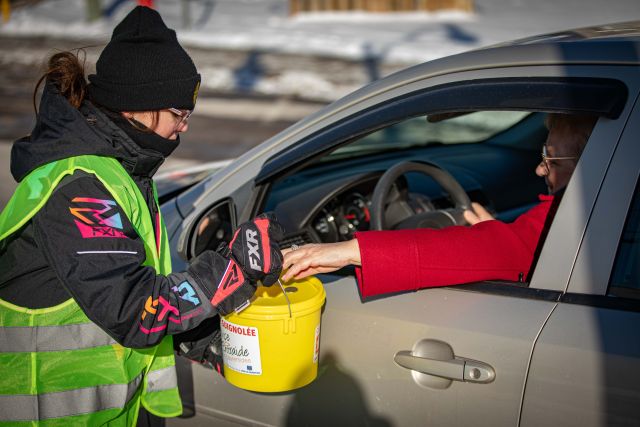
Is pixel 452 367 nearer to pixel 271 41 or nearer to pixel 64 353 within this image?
pixel 64 353

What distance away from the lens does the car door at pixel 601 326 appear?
5.65 ft

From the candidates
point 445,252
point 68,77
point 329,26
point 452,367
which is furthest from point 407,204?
point 329,26

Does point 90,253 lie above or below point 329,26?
below

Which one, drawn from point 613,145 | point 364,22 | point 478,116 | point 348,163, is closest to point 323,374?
point 613,145

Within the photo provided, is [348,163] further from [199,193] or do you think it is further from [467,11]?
[467,11]

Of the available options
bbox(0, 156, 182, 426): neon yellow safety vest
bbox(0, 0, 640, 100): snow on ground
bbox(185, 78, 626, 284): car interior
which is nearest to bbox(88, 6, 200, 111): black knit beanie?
bbox(0, 156, 182, 426): neon yellow safety vest

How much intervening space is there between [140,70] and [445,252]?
100 cm

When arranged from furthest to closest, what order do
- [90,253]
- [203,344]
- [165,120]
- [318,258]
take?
[203,344] → [318,258] → [165,120] → [90,253]

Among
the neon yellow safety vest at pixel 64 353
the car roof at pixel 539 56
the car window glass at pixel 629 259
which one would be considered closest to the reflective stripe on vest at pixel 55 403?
the neon yellow safety vest at pixel 64 353

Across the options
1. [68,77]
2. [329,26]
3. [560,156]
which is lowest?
[560,156]

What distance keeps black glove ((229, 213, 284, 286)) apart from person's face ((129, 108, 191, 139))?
0.36m

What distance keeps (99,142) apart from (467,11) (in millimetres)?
18556

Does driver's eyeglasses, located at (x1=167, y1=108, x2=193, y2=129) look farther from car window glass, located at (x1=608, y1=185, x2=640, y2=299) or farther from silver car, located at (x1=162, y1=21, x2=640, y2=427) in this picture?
car window glass, located at (x1=608, y1=185, x2=640, y2=299)

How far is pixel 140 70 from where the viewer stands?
1926 mm
